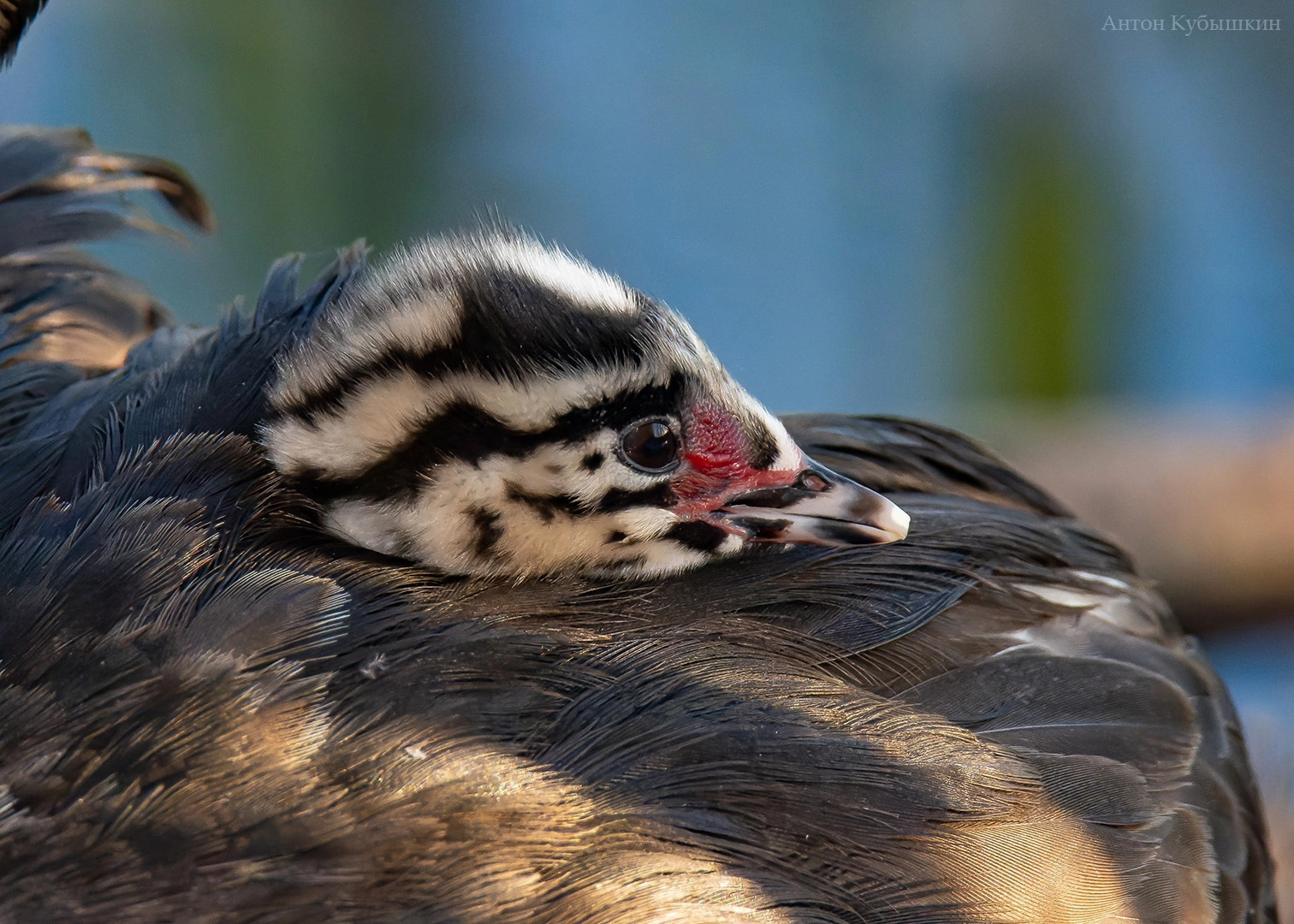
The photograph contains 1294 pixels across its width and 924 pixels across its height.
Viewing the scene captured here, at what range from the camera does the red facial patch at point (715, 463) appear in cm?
168

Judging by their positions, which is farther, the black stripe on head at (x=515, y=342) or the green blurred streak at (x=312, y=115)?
the green blurred streak at (x=312, y=115)

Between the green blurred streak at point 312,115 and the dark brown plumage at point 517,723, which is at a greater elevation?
the green blurred streak at point 312,115

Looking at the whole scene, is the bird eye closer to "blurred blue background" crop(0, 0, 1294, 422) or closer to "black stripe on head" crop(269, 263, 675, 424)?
"black stripe on head" crop(269, 263, 675, 424)

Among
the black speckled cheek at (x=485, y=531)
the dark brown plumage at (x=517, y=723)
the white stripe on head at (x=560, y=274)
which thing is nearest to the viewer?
the dark brown plumage at (x=517, y=723)

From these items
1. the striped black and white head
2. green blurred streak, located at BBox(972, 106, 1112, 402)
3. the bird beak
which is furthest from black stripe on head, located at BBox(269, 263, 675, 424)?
green blurred streak, located at BBox(972, 106, 1112, 402)

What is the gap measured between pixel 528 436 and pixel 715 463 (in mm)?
244

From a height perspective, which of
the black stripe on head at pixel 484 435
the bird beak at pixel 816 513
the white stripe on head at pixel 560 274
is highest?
the white stripe on head at pixel 560 274

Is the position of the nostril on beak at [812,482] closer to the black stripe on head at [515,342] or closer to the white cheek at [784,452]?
the white cheek at [784,452]

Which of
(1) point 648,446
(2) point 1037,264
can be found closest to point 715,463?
(1) point 648,446

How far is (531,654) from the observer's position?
55.3 inches

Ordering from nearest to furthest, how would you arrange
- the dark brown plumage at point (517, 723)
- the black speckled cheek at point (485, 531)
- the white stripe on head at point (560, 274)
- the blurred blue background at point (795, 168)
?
the dark brown plumage at point (517, 723) → the black speckled cheek at point (485, 531) → the white stripe on head at point (560, 274) → the blurred blue background at point (795, 168)

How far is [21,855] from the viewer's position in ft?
3.98

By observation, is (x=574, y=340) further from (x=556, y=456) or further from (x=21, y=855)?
(x=21, y=855)

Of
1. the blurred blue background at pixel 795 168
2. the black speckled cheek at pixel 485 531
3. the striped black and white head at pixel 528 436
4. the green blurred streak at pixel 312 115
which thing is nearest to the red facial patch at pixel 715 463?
the striped black and white head at pixel 528 436
